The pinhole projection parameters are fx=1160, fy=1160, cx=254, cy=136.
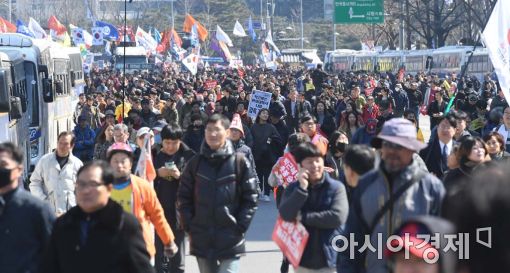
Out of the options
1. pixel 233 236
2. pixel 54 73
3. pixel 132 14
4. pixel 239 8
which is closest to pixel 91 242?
pixel 233 236

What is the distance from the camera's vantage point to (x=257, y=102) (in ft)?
67.4

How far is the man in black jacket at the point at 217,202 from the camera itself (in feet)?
24.1

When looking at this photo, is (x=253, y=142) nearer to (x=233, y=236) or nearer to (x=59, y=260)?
(x=233, y=236)

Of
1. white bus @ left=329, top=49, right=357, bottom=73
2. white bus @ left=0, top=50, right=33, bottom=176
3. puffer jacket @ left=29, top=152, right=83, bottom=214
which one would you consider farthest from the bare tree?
puffer jacket @ left=29, top=152, right=83, bottom=214

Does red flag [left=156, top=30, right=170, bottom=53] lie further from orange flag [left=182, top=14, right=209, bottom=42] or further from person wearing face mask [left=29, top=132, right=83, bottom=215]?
person wearing face mask [left=29, top=132, right=83, bottom=215]

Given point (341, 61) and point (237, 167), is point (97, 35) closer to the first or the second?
point (341, 61)

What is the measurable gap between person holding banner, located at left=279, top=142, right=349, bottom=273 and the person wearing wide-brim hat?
109 cm

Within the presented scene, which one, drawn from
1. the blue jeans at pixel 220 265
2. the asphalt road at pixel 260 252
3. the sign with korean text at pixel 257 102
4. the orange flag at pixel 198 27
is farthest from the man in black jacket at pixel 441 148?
the orange flag at pixel 198 27

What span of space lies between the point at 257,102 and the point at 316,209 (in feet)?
45.7

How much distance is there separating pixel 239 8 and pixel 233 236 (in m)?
103

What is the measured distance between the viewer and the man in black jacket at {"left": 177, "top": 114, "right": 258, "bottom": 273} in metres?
7.34

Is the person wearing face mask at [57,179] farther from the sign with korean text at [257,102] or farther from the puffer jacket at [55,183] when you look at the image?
the sign with korean text at [257,102]

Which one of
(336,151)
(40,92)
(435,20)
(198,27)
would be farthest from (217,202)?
(435,20)

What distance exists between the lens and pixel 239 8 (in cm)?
10950
